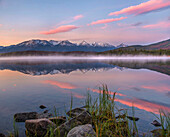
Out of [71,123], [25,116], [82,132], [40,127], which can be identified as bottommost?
[25,116]

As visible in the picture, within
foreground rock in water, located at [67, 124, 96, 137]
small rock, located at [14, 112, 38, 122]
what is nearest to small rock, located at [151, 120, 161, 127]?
foreground rock in water, located at [67, 124, 96, 137]

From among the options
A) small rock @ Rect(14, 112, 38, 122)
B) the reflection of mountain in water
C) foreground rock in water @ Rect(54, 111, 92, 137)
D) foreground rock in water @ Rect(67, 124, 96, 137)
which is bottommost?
the reflection of mountain in water

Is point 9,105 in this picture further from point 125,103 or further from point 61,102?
point 125,103

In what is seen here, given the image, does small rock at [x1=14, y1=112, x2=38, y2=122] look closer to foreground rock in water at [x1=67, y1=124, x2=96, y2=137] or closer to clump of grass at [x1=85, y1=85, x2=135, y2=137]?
clump of grass at [x1=85, y1=85, x2=135, y2=137]

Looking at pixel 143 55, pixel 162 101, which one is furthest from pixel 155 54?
pixel 162 101

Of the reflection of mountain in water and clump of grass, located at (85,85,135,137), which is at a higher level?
clump of grass, located at (85,85,135,137)

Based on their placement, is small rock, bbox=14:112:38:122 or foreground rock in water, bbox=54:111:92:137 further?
small rock, bbox=14:112:38:122

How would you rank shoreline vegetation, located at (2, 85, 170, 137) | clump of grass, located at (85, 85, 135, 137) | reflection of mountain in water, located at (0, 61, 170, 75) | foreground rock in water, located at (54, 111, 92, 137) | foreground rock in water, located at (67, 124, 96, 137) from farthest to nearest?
reflection of mountain in water, located at (0, 61, 170, 75), foreground rock in water, located at (54, 111, 92, 137), clump of grass, located at (85, 85, 135, 137), shoreline vegetation, located at (2, 85, 170, 137), foreground rock in water, located at (67, 124, 96, 137)

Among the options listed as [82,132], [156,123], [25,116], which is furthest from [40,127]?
[156,123]

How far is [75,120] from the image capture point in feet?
27.3

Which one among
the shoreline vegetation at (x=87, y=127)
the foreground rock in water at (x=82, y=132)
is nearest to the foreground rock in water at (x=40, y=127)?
the shoreline vegetation at (x=87, y=127)

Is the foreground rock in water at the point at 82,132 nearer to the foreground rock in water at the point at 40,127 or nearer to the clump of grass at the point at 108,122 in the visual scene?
the clump of grass at the point at 108,122

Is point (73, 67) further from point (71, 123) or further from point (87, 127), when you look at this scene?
point (87, 127)

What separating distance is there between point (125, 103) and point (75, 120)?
22.6 ft
